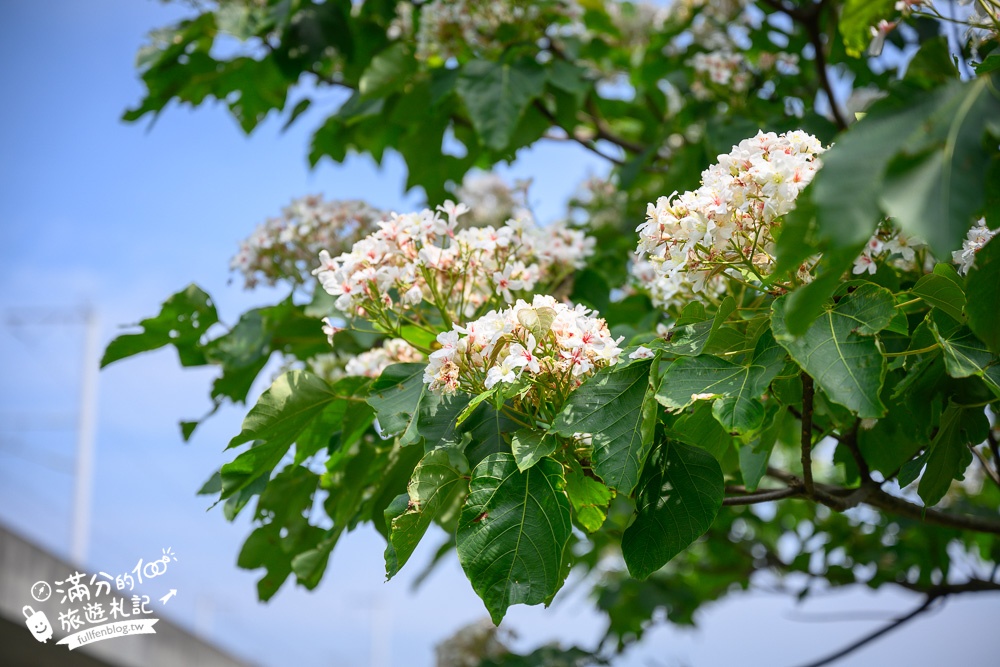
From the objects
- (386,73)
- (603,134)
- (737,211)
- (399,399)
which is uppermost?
(386,73)

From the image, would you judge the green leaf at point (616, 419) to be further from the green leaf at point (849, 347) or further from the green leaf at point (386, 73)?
the green leaf at point (386, 73)

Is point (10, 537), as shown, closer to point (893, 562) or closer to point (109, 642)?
point (109, 642)

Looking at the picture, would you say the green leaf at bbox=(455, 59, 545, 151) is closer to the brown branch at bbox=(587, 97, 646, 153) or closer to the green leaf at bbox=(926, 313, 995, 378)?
the brown branch at bbox=(587, 97, 646, 153)

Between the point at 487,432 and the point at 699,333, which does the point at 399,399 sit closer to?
the point at 487,432

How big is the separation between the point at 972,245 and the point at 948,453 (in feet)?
1.22

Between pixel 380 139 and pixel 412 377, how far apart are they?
87.1 inches

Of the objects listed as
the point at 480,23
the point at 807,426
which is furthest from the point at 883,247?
the point at 480,23

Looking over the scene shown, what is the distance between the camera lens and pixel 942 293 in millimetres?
1393

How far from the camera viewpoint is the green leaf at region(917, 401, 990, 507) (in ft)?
5.05

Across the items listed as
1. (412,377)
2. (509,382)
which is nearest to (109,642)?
(412,377)

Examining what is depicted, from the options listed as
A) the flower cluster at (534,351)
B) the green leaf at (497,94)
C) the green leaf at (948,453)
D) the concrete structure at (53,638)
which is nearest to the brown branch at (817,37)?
the green leaf at (497,94)

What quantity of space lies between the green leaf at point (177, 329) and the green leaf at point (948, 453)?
1.89 metres

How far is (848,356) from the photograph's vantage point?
1.26 meters

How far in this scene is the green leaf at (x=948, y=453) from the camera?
1.54m
